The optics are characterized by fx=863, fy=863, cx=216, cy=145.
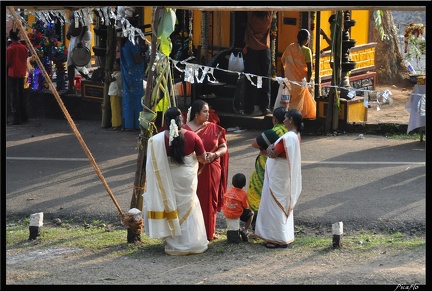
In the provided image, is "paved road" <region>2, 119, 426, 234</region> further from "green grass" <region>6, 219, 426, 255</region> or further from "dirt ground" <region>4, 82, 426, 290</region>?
"dirt ground" <region>4, 82, 426, 290</region>

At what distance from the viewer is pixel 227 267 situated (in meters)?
7.70

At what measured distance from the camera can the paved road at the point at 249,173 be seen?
376 inches

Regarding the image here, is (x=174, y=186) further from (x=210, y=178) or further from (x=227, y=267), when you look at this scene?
(x=227, y=267)

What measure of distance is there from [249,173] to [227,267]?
3643 mm

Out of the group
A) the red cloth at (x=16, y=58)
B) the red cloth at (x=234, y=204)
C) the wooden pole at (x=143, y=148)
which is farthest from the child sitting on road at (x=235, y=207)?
the red cloth at (x=16, y=58)

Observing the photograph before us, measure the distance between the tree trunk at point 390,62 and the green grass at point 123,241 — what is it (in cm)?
1044

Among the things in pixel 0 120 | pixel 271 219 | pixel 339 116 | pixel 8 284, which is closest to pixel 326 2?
pixel 271 219

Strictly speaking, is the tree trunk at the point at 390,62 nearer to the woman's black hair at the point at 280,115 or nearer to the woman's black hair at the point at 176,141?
the woman's black hair at the point at 280,115

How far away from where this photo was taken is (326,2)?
26.3 ft

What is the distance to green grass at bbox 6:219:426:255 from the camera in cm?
832

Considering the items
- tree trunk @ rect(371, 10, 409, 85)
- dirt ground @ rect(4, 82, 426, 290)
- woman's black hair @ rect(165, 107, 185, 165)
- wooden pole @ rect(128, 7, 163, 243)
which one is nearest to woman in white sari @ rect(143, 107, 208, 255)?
woman's black hair @ rect(165, 107, 185, 165)

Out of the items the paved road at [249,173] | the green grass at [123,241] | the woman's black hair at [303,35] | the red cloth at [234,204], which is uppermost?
the woman's black hair at [303,35]

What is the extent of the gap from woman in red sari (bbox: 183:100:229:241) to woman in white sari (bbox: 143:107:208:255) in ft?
0.84

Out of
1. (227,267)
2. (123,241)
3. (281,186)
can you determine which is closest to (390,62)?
(281,186)
